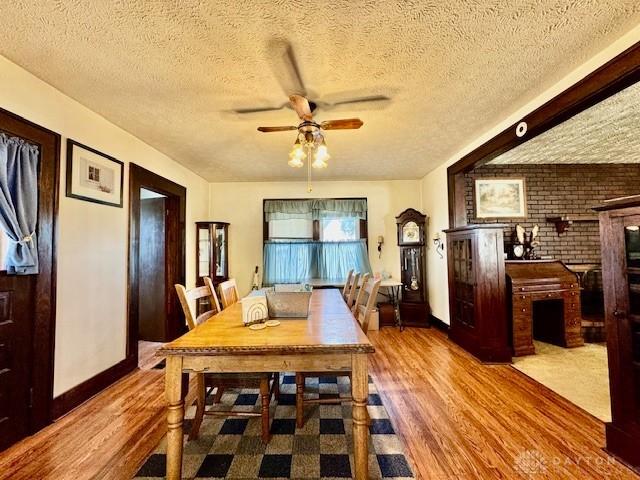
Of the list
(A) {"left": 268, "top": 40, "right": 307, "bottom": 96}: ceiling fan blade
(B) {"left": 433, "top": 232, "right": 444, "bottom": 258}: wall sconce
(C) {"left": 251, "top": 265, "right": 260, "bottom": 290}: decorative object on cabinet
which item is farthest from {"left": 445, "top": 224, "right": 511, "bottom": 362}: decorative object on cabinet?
(C) {"left": 251, "top": 265, "right": 260, "bottom": 290}: decorative object on cabinet

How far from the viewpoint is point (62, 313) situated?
2.26m

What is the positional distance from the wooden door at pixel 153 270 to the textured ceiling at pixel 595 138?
4.78m

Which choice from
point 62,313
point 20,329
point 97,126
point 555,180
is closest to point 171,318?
point 62,313

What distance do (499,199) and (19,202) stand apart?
5177mm

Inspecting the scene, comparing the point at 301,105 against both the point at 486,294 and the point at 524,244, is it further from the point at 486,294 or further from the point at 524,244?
the point at 524,244

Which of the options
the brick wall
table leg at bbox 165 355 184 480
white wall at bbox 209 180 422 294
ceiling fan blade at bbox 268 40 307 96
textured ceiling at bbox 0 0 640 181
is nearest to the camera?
table leg at bbox 165 355 184 480

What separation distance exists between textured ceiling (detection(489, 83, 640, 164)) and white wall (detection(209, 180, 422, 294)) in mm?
1659

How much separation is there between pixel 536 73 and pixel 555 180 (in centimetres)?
305

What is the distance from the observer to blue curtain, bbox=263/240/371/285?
16.6 feet

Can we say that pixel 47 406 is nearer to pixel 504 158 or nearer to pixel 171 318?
pixel 171 318

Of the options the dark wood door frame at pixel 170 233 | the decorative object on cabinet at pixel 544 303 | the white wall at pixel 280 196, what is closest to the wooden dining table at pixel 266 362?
the dark wood door frame at pixel 170 233

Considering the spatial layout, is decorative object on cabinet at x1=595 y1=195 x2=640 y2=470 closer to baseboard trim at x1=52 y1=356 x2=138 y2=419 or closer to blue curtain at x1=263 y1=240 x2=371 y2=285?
blue curtain at x1=263 y1=240 x2=371 y2=285

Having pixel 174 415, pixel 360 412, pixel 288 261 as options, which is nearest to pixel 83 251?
pixel 174 415

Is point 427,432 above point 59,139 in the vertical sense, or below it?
below
